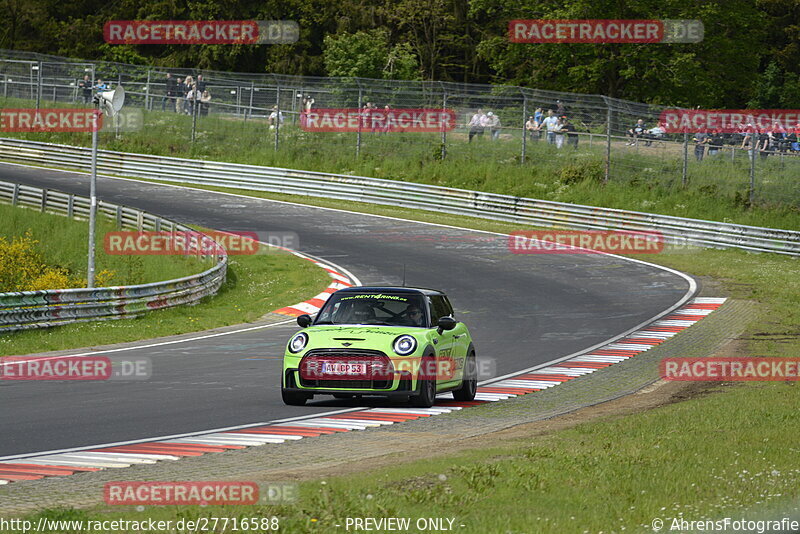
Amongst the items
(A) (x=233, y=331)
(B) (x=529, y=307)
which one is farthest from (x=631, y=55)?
(A) (x=233, y=331)

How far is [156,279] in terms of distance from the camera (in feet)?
98.1

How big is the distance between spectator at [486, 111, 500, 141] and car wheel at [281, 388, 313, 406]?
3037 cm

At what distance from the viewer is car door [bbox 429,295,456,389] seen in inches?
572

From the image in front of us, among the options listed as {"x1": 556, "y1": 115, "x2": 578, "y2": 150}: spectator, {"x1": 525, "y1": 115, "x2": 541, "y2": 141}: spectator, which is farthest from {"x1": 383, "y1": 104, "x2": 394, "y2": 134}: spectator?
{"x1": 556, "y1": 115, "x2": 578, "y2": 150}: spectator

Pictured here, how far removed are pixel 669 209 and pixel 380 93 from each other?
483 inches

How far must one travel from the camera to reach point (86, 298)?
2280cm

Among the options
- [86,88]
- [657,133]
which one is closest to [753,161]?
[657,133]

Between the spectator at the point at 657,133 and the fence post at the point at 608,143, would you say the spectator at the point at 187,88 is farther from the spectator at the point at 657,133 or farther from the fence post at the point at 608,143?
the spectator at the point at 657,133

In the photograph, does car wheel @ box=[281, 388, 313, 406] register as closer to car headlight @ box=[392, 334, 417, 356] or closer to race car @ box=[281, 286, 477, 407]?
race car @ box=[281, 286, 477, 407]

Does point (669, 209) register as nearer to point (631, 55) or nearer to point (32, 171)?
point (631, 55)

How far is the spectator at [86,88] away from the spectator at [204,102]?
200 inches

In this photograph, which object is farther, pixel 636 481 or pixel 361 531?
pixel 636 481

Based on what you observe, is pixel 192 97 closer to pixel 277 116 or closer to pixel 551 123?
pixel 277 116

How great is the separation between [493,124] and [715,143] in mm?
9099
